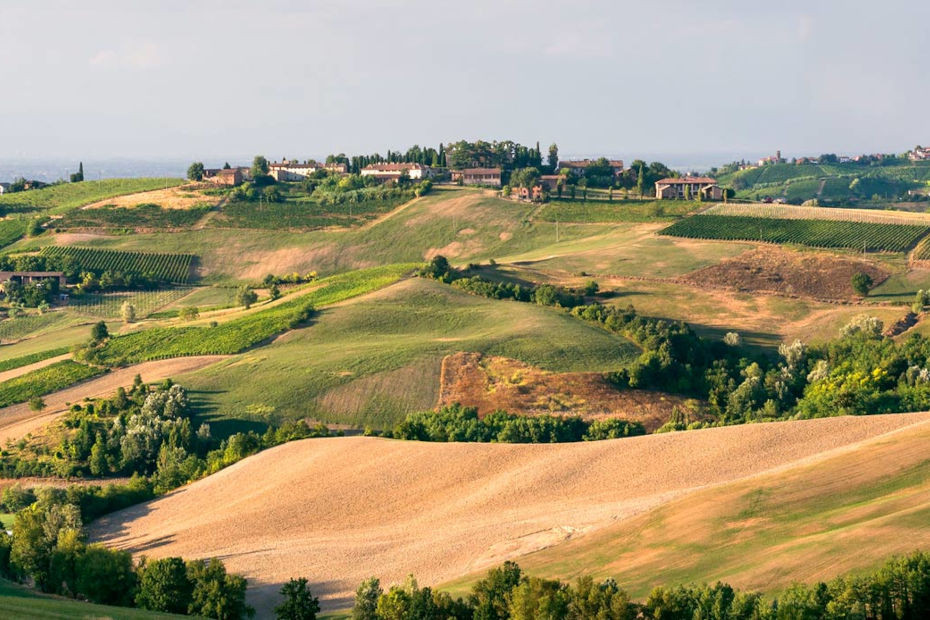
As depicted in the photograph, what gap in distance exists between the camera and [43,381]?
9344cm

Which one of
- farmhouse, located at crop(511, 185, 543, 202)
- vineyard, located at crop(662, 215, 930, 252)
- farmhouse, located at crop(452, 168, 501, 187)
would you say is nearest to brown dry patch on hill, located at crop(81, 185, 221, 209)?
farmhouse, located at crop(452, 168, 501, 187)

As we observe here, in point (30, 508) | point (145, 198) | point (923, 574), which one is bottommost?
point (30, 508)

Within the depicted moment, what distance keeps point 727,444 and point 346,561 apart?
23985mm

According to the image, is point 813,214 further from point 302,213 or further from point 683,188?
point 302,213

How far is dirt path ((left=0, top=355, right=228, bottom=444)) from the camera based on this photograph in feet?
274

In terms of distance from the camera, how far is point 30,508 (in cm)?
6406

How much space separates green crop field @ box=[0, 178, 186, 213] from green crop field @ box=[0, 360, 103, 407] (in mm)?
82278

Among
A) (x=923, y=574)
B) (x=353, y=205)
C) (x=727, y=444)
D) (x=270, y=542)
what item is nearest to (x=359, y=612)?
(x=270, y=542)

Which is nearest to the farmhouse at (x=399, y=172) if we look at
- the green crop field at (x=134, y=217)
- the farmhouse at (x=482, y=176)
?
the farmhouse at (x=482, y=176)

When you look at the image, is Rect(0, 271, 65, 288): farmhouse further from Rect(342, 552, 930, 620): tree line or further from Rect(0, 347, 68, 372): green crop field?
Rect(342, 552, 930, 620): tree line

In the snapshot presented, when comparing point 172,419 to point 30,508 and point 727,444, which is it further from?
point 727,444

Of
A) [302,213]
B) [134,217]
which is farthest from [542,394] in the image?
[134,217]

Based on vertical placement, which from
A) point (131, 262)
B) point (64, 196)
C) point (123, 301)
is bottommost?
point (123, 301)

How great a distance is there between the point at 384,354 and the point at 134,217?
8910 centimetres
